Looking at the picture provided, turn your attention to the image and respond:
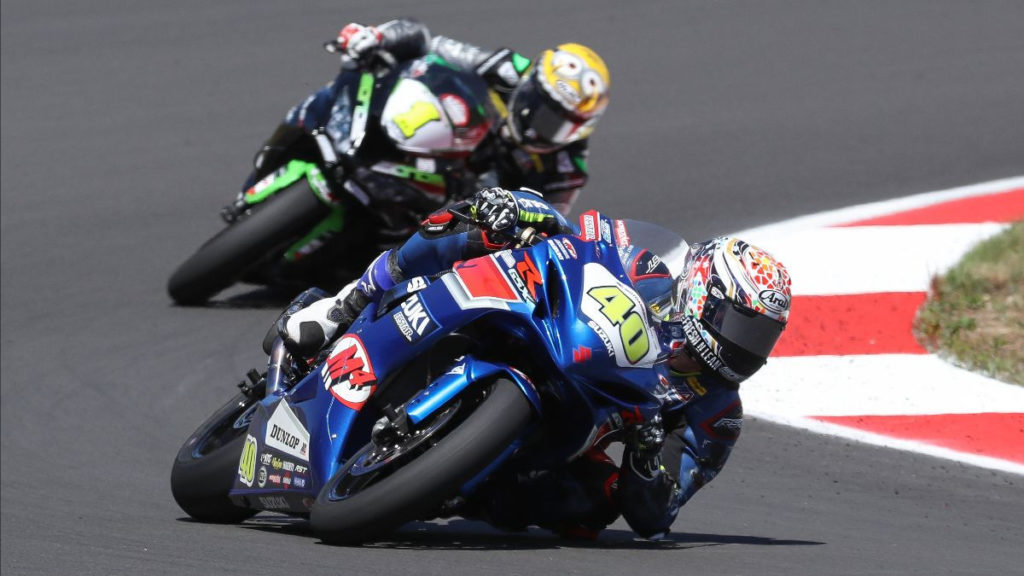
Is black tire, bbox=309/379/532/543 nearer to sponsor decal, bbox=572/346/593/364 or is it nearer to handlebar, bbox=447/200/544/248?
sponsor decal, bbox=572/346/593/364

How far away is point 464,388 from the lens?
4.23 metres

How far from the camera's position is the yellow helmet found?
317 inches

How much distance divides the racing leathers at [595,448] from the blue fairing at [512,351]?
0.62ft

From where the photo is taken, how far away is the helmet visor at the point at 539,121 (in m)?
8.12

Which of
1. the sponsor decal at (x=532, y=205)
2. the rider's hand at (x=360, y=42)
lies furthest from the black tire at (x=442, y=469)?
the rider's hand at (x=360, y=42)

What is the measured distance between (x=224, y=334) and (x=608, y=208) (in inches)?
104

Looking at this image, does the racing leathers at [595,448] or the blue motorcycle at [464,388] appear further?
the racing leathers at [595,448]

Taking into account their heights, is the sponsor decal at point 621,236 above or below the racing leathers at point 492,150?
above

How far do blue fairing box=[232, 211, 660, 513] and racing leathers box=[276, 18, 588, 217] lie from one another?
3.63 meters

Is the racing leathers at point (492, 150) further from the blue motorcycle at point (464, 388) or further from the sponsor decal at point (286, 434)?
the blue motorcycle at point (464, 388)

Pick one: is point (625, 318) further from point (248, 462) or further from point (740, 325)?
point (248, 462)

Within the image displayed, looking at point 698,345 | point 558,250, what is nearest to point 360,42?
point 698,345

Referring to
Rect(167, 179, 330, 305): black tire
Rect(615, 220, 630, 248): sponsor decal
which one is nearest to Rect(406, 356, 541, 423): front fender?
Rect(615, 220, 630, 248): sponsor decal

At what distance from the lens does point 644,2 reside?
11680 mm
